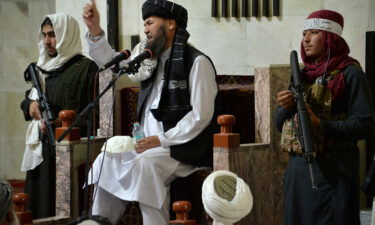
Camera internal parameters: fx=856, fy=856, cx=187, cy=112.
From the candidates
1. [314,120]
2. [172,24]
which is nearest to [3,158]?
[172,24]

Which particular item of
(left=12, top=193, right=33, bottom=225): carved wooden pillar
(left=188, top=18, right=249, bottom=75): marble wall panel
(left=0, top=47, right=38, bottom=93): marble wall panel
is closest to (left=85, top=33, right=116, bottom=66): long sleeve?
(left=12, top=193, right=33, bottom=225): carved wooden pillar

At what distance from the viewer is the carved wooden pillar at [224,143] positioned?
19.4ft

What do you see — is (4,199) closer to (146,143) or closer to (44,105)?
(146,143)

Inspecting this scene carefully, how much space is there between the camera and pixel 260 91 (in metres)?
6.34

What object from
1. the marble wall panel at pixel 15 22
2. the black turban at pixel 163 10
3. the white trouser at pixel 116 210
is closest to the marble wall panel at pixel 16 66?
the marble wall panel at pixel 15 22

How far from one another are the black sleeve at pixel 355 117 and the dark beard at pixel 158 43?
1781mm

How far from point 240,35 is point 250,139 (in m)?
1.71

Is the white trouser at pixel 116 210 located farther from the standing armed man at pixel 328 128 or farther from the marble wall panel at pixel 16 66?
the marble wall panel at pixel 16 66

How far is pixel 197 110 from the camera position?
6176 millimetres

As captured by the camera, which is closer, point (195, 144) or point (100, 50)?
point (195, 144)

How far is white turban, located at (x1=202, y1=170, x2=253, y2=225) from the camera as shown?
397 cm

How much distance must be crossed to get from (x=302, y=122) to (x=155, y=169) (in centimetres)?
156

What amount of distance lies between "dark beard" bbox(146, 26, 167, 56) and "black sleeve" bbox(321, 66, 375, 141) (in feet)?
5.84

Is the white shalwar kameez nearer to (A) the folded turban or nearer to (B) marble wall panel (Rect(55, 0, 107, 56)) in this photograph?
(A) the folded turban
